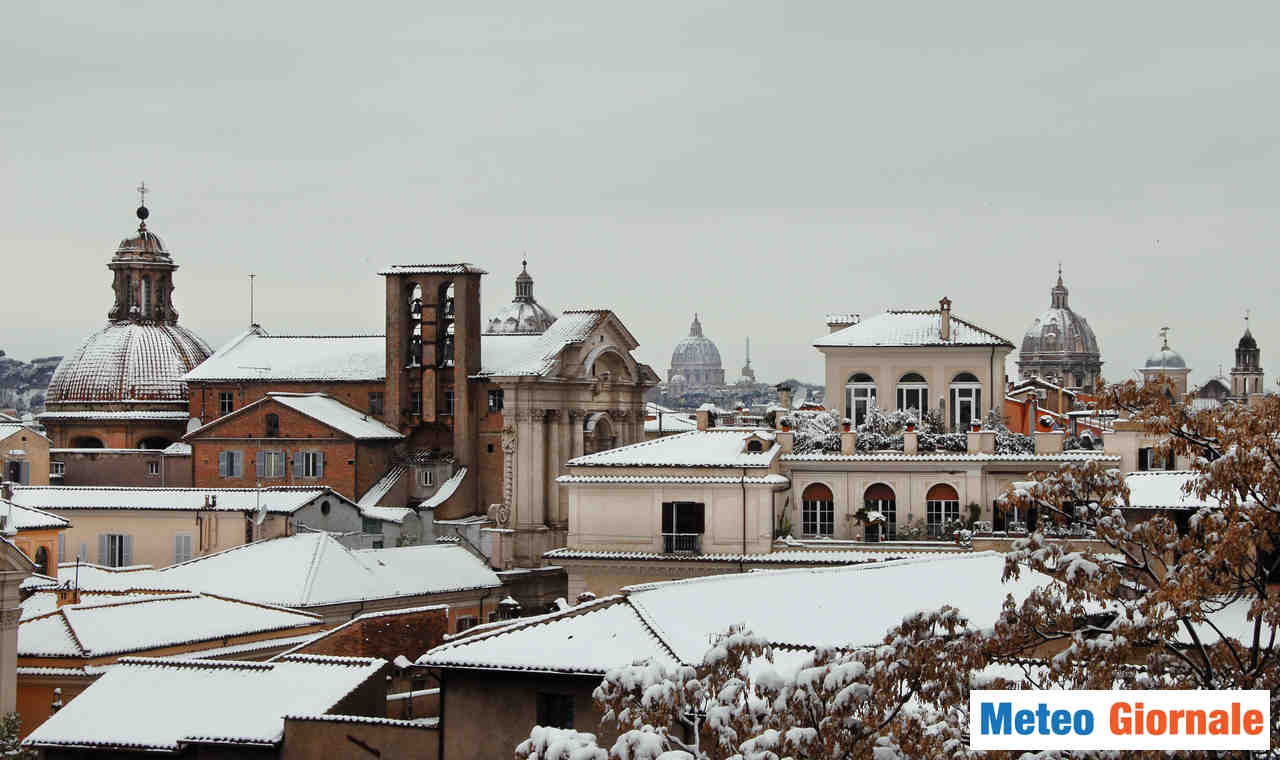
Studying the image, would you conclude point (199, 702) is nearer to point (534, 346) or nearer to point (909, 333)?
point (909, 333)

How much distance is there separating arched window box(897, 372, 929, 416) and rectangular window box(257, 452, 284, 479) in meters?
21.3

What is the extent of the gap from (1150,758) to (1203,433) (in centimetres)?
337

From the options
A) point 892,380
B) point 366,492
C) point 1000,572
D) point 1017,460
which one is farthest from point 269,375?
point 1000,572

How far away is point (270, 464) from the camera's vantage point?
63.9 metres

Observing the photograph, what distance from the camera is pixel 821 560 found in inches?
1822

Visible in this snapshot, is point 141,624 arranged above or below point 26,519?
below

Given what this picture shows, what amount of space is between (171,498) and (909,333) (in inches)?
862

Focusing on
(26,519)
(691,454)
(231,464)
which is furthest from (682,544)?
(231,464)

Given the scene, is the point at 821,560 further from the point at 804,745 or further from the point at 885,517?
the point at 804,745

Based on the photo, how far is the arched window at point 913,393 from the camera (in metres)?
54.2

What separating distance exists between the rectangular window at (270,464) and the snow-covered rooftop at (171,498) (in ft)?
17.0

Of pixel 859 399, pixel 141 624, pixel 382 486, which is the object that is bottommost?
pixel 141 624

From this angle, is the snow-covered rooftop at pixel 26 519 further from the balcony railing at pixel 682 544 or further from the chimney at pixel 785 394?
the chimney at pixel 785 394

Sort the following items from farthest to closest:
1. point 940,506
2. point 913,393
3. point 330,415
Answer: point 330,415, point 913,393, point 940,506
